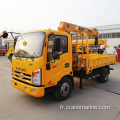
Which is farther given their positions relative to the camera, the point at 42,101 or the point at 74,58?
the point at 74,58

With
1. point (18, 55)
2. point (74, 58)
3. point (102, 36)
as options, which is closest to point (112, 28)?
point (102, 36)

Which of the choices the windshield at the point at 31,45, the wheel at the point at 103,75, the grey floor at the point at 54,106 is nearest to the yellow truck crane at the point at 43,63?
the windshield at the point at 31,45

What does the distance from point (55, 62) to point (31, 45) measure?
33.3 inches

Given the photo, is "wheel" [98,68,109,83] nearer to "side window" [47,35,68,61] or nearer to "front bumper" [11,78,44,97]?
"side window" [47,35,68,61]

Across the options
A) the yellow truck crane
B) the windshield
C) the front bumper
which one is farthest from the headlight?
the windshield

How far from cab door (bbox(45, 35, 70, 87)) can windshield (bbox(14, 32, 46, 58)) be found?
245 mm

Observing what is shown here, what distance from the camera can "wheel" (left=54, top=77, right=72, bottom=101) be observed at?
350 centimetres

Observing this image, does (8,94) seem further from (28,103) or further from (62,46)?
(62,46)

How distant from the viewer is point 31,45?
129 inches

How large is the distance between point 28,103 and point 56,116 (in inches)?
44.2

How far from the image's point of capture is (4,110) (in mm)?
3197

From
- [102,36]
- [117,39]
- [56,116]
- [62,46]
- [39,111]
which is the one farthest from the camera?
[102,36]

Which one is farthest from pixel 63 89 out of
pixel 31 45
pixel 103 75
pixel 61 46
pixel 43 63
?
pixel 103 75

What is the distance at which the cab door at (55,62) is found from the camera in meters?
3.18
